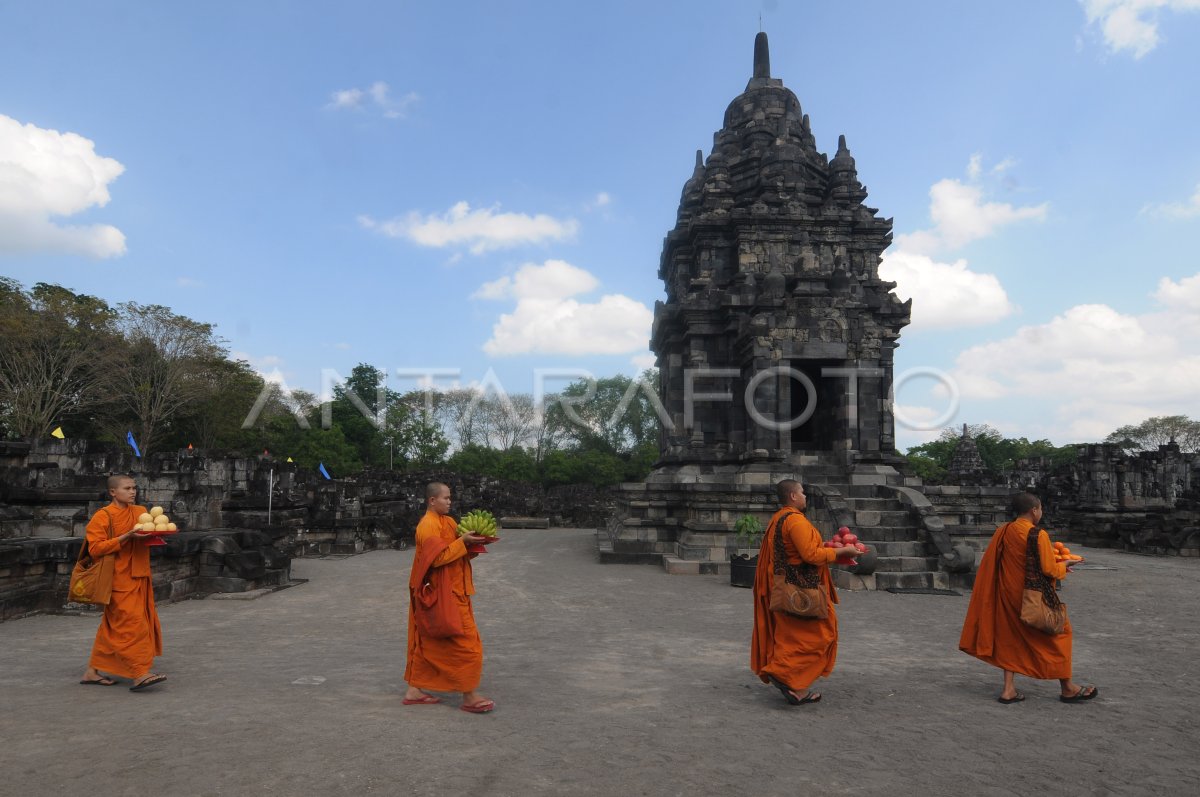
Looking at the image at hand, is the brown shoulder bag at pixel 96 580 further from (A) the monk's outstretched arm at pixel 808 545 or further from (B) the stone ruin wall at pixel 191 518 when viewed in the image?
(A) the monk's outstretched arm at pixel 808 545

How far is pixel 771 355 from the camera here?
1380cm

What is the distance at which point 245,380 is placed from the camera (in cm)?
4112

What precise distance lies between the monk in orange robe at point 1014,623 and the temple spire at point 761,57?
1736cm

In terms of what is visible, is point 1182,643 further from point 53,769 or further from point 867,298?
point 867,298

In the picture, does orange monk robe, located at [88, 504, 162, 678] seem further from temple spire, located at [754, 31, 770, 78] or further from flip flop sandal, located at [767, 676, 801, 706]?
temple spire, located at [754, 31, 770, 78]

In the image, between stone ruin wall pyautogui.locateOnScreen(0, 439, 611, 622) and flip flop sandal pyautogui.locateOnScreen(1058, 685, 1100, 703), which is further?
stone ruin wall pyautogui.locateOnScreen(0, 439, 611, 622)

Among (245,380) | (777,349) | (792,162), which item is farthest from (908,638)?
(245,380)

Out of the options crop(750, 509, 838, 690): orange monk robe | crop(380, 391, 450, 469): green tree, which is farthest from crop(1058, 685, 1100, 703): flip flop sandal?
crop(380, 391, 450, 469): green tree

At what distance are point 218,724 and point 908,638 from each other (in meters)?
5.80

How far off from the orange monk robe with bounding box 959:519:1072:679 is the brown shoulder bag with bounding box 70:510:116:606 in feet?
19.2

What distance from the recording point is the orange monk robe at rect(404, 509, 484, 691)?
14.5ft

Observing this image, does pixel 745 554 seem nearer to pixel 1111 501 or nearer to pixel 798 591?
pixel 798 591

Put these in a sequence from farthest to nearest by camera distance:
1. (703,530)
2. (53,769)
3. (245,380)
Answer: (245,380), (703,530), (53,769)

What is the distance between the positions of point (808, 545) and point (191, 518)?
12419mm
